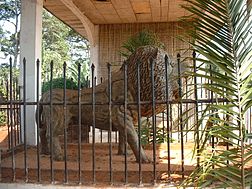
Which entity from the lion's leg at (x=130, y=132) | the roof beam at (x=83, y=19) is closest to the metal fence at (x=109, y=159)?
the lion's leg at (x=130, y=132)

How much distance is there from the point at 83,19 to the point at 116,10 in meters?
1.26

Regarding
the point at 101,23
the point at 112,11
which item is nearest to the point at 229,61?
the point at 112,11

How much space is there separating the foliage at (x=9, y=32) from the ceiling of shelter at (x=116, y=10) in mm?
12589

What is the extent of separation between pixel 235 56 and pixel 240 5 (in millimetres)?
320

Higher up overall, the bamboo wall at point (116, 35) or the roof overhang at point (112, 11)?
the roof overhang at point (112, 11)

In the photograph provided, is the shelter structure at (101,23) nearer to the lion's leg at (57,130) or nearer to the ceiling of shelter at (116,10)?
the ceiling of shelter at (116,10)

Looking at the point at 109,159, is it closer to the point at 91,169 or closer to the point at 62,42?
the point at 91,169

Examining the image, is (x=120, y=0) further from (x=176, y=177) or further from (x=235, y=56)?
(x=235, y=56)

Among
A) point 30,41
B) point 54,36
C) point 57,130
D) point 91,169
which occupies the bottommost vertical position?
point 91,169

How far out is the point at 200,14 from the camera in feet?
6.90

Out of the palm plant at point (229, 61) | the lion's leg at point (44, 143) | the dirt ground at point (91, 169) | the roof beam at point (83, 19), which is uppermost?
the roof beam at point (83, 19)

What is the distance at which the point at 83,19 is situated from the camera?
36.3 ft

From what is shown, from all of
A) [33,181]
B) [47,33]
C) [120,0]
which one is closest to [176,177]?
[33,181]

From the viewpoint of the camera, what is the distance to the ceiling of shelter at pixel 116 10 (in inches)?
381
